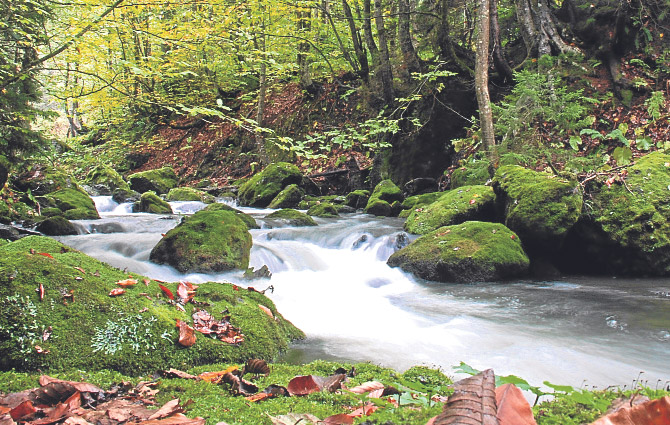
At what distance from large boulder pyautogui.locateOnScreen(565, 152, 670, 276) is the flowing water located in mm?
443

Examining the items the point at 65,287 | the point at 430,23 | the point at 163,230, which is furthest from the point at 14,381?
the point at 430,23

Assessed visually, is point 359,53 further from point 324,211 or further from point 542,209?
point 542,209

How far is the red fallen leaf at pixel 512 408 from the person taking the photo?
109 centimetres

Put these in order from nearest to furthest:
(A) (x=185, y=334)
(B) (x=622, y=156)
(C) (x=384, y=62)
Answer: (A) (x=185, y=334) → (B) (x=622, y=156) → (C) (x=384, y=62)

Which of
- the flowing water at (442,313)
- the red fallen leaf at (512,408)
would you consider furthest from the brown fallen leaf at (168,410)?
the flowing water at (442,313)

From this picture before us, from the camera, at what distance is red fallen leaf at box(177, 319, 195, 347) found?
3.03 metres

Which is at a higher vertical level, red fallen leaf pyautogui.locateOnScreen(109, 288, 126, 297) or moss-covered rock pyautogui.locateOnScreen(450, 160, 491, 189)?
moss-covered rock pyautogui.locateOnScreen(450, 160, 491, 189)

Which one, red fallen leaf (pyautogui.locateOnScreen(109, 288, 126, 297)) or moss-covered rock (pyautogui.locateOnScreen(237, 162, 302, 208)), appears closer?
red fallen leaf (pyautogui.locateOnScreen(109, 288, 126, 297))

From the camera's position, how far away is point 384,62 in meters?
13.7

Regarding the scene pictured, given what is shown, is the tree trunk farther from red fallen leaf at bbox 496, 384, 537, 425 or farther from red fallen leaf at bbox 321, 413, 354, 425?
red fallen leaf at bbox 496, 384, 537, 425

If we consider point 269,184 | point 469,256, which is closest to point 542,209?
point 469,256

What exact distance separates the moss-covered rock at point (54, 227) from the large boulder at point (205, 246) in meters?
3.11

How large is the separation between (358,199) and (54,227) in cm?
872

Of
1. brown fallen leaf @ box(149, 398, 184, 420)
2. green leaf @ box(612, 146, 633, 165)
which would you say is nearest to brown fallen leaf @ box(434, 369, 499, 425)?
brown fallen leaf @ box(149, 398, 184, 420)
